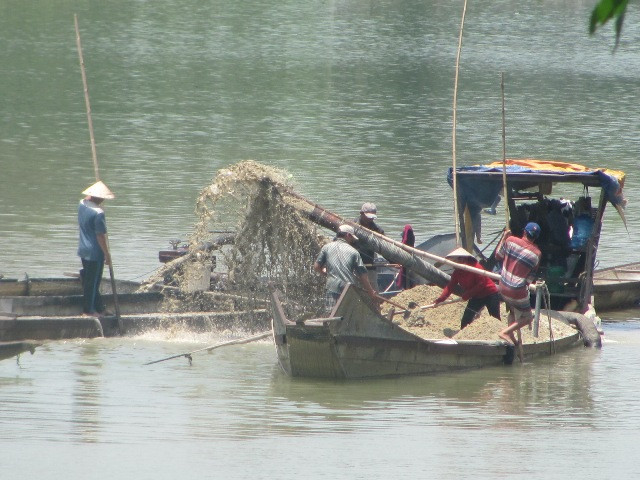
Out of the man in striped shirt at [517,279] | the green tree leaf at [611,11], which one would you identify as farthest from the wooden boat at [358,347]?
the green tree leaf at [611,11]

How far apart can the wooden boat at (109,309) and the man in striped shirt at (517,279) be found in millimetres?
2419

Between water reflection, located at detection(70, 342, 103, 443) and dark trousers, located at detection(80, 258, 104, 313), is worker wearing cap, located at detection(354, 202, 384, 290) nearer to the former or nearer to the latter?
dark trousers, located at detection(80, 258, 104, 313)

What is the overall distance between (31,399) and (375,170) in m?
14.8

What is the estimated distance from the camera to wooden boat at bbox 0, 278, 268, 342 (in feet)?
40.0

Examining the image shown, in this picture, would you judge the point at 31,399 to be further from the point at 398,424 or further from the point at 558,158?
the point at 558,158

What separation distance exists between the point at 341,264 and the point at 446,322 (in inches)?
77.3

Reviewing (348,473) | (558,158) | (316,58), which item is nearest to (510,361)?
(348,473)

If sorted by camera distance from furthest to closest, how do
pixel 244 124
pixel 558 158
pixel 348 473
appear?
pixel 244 124 < pixel 558 158 < pixel 348 473

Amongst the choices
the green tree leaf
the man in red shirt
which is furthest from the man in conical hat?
A: the green tree leaf

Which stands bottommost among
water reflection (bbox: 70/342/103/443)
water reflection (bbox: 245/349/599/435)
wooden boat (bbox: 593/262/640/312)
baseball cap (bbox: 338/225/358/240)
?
wooden boat (bbox: 593/262/640/312)

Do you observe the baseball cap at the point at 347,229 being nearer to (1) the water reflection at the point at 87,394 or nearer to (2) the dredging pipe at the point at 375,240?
(2) the dredging pipe at the point at 375,240

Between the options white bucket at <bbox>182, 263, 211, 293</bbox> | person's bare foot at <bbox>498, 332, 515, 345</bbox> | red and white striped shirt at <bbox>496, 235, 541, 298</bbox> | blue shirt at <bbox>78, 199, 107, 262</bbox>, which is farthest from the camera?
white bucket at <bbox>182, 263, 211, 293</bbox>

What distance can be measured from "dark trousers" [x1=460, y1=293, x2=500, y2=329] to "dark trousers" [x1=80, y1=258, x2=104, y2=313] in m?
3.51

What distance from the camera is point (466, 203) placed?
14703 mm
